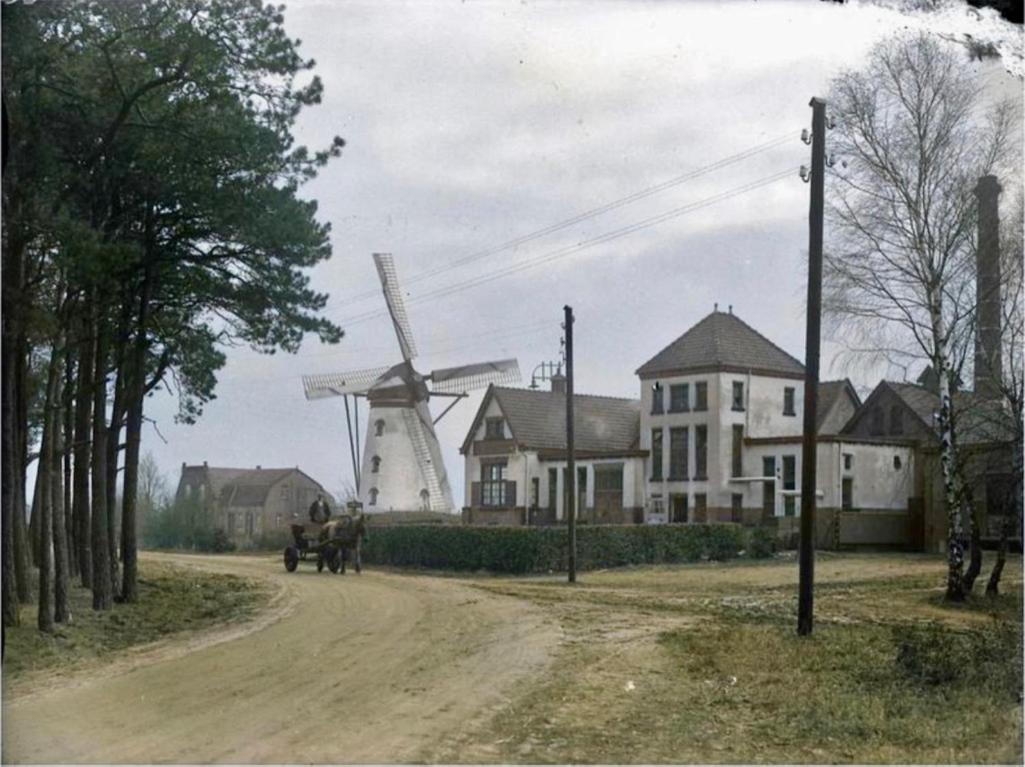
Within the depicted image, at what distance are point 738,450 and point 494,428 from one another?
439 cm

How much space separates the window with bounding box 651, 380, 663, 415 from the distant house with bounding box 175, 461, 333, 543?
3.46 m

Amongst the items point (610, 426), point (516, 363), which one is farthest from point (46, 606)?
point (610, 426)

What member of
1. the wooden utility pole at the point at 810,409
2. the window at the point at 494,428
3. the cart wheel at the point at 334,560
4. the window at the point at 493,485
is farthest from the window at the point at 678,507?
the cart wheel at the point at 334,560

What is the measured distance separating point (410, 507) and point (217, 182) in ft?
43.1

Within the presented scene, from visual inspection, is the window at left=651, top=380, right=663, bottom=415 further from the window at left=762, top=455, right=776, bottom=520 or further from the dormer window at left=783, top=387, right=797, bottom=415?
the window at left=762, top=455, right=776, bottom=520

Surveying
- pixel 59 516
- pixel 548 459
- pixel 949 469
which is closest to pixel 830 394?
pixel 949 469

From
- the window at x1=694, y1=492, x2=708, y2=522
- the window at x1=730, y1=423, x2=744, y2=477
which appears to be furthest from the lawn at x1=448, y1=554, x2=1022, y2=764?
the window at x1=730, y1=423, x2=744, y2=477

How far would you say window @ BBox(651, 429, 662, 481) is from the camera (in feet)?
45.9

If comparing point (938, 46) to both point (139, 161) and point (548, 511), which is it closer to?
point (139, 161)

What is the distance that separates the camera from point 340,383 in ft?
39.1

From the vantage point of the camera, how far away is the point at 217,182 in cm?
1023

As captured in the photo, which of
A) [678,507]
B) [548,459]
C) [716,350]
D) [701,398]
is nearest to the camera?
[716,350]

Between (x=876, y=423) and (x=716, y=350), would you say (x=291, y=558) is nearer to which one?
(x=716, y=350)

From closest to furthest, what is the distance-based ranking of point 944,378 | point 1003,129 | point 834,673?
point 834,673 → point 1003,129 → point 944,378
